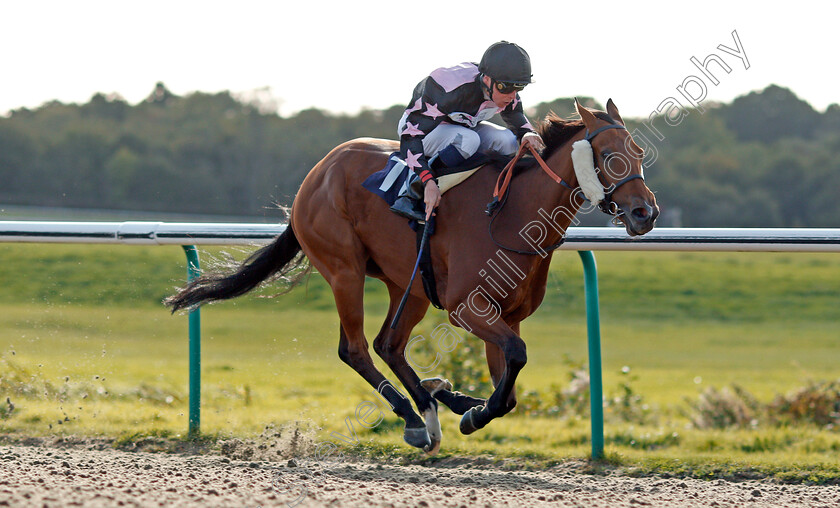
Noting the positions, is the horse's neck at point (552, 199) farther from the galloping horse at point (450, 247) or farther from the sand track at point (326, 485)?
the sand track at point (326, 485)

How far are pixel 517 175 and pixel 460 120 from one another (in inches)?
17.1

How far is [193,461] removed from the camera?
172 inches

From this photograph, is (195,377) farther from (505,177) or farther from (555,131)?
(555,131)

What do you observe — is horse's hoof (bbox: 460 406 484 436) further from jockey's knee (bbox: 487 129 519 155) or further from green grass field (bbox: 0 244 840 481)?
jockey's knee (bbox: 487 129 519 155)

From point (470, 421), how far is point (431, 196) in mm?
1026

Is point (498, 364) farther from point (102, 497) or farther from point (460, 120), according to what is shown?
point (102, 497)

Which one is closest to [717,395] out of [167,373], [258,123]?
[167,373]

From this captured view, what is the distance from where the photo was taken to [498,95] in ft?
13.6

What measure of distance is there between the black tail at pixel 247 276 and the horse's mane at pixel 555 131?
1665 mm

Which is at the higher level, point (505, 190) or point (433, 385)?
point (505, 190)

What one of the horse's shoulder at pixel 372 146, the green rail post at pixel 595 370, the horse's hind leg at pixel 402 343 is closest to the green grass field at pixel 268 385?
the green rail post at pixel 595 370

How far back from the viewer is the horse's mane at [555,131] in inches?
157

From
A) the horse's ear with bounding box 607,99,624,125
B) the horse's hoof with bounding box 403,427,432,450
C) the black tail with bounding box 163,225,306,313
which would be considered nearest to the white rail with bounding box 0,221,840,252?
the black tail with bounding box 163,225,306,313

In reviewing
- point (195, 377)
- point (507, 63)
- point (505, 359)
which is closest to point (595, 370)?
point (505, 359)
